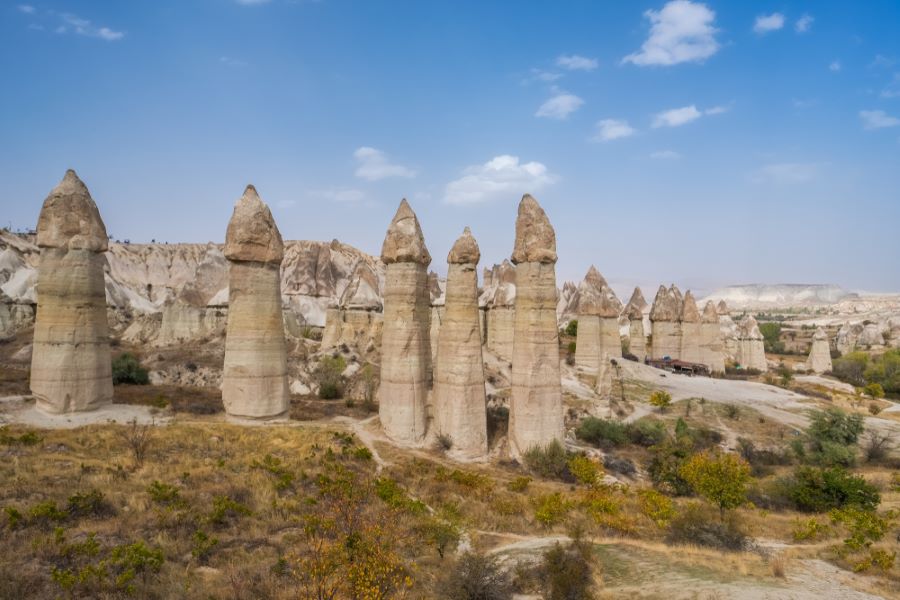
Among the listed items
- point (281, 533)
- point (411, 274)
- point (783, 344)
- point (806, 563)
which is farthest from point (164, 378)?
point (783, 344)

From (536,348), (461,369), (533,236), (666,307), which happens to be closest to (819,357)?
(666,307)

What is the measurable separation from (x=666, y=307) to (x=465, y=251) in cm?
2869

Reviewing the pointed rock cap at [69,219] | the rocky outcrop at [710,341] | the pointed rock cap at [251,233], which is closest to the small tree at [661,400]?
the rocky outcrop at [710,341]

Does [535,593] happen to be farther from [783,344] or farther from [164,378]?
[783,344]

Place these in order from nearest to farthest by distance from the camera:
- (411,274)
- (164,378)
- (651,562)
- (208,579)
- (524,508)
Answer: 1. (208,579)
2. (651,562)
3. (524,508)
4. (411,274)
5. (164,378)

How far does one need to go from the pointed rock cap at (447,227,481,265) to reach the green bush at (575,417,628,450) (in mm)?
9816

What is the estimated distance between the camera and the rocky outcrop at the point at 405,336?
1839 cm

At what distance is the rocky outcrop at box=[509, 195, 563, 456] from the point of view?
1766 cm

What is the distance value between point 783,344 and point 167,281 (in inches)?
3690

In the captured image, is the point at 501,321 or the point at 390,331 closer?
the point at 390,331

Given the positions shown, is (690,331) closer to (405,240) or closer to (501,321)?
(501,321)

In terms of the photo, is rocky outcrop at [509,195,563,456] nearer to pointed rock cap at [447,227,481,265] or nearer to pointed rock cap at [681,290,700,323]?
pointed rock cap at [447,227,481,265]

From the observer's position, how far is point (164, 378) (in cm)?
Result: 3012

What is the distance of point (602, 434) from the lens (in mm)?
23609
